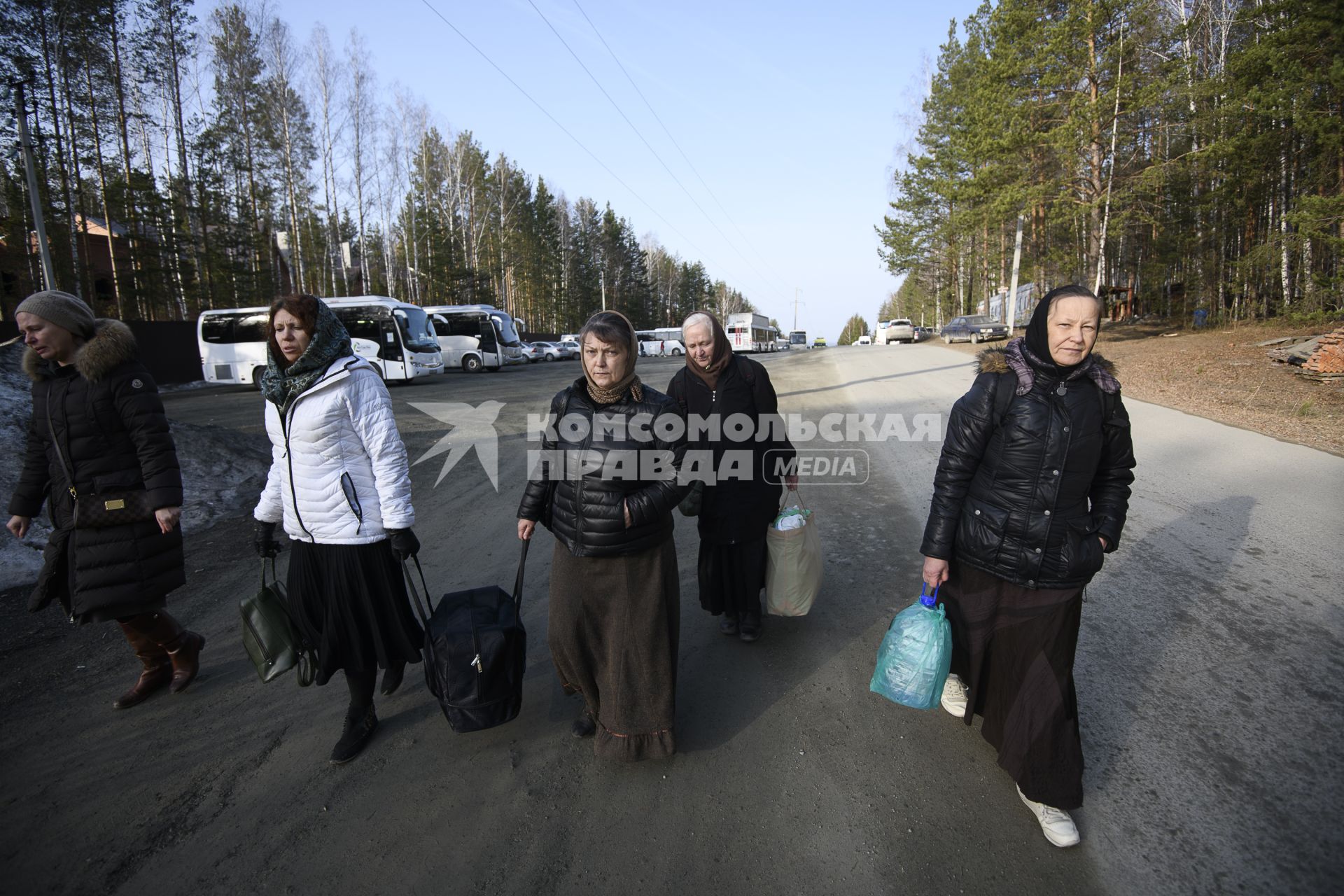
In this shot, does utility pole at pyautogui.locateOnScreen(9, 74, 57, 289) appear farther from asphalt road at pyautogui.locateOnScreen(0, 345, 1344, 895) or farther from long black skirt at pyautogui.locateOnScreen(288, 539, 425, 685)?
long black skirt at pyautogui.locateOnScreen(288, 539, 425, 685)

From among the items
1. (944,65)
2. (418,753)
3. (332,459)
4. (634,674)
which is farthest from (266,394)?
(944,65)

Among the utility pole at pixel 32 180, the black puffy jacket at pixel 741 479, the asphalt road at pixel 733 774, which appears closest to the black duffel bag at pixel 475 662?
the asphalt road at pixel 733 774

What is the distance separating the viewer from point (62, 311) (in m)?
2.88

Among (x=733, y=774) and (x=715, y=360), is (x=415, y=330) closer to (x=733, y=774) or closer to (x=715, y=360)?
(x=715, y=360)

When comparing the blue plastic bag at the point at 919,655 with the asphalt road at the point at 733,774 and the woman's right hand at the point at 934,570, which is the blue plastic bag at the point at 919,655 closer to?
the woman's right hand at the point at 934,570

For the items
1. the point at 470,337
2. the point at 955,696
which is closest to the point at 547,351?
the point at 470,337

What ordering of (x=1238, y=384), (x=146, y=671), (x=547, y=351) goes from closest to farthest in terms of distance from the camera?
(x=146, y=671) → (x=1238, y=384) → (x=547, y=351)

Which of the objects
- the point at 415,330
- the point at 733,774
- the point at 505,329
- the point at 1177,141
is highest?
the point at 1177,141

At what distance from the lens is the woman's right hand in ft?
8.21

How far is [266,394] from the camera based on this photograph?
277cm

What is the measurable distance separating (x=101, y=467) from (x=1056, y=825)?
4.34m

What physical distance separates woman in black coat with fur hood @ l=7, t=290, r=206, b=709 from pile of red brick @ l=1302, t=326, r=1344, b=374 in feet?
54.3

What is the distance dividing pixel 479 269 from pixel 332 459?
4693cm

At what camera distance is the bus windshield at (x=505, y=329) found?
102ft
